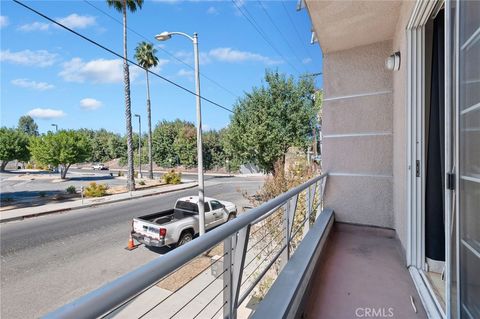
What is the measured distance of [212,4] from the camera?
310 inches

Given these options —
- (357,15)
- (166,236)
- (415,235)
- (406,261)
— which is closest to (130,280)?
(415,235)

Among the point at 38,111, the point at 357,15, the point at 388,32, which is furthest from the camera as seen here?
the point at 38,111

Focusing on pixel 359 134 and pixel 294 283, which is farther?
pixel 359 134

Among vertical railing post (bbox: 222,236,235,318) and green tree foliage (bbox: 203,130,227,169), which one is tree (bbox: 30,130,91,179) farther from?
vertical railing post (bbox: 222,236,235,318)

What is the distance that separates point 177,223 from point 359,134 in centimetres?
535

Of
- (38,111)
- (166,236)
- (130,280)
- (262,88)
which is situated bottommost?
(166,236)

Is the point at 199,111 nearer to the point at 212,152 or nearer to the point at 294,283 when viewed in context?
the point at 294,283

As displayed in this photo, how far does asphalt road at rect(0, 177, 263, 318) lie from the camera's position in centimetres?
481

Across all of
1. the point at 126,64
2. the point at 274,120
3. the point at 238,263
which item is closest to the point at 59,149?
the point at 126,64

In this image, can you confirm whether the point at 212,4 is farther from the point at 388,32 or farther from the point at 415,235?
the point at 415,235

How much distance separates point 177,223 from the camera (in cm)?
714

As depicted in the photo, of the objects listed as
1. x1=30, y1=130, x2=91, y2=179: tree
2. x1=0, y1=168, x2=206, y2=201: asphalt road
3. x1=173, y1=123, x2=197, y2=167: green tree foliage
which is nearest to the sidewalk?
x1=0, y1=168, x2=206, y2=201: asphalt road

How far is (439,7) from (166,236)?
6468 mm

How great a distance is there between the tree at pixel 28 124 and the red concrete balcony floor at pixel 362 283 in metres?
85.7
